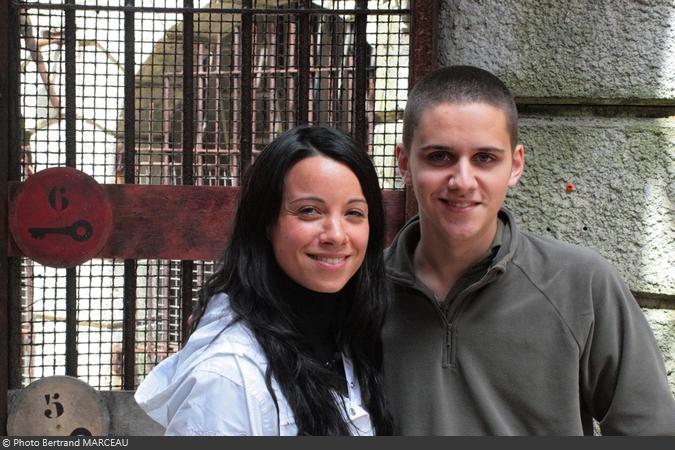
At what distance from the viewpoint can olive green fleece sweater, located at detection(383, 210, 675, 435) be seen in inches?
83.3

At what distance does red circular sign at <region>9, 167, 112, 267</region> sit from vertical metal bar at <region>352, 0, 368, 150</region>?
903mm

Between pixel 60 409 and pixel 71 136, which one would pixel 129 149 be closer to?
pixel 71 136

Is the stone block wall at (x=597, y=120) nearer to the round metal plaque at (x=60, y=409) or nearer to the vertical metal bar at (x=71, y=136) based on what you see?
the vertical metal bar at (x=71, y=136)

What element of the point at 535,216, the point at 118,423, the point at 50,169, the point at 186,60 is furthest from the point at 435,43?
the point at 118,423

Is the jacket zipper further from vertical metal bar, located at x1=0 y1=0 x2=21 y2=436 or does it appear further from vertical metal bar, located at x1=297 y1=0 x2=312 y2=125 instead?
vertical metal bar, located at x1=0 y1=0 x2=21 y2=436

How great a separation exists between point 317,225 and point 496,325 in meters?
0.52

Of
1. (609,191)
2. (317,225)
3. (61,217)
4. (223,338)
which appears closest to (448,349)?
(317,225)

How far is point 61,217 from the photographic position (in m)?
3.04

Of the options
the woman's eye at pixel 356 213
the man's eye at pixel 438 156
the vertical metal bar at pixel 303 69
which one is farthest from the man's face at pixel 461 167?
the vertical metal bar at pixel 303 69

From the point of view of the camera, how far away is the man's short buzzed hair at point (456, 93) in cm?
227

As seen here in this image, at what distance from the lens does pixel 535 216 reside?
9.72ft

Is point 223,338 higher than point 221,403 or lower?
higher

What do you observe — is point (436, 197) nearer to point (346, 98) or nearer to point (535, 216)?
point (535, 216)

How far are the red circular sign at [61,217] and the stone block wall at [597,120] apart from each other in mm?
1280
